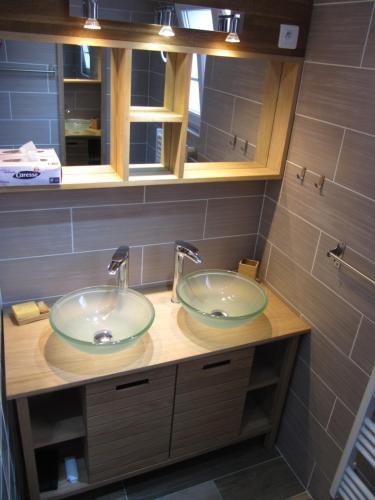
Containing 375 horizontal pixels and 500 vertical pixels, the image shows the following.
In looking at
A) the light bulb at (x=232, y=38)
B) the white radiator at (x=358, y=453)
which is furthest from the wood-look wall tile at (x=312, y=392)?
the light bulb at (x=232, y=38)

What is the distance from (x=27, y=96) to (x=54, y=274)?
0.67m

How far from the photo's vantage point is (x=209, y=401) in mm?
1711

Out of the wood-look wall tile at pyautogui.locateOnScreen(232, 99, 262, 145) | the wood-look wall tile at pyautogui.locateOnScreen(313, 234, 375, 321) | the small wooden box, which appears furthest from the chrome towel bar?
the wood-look wall tile at pyautogui.locateOnScreen(232, 99, 262, 145)

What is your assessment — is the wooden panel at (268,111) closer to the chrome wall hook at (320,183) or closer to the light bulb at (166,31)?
the chrome wall hook at (320,183)

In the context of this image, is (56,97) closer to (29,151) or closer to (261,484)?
(29,151)

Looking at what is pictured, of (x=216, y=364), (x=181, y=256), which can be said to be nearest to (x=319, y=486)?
(x=216, y=364)

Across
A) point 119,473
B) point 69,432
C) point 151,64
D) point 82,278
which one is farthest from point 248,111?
point 119,473

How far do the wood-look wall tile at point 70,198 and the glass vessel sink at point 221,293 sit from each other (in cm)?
41

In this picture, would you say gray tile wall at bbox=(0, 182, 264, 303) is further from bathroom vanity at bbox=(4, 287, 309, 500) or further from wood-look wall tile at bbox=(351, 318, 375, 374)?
wood-look wall tile at bbox=(351, 318, 375, 374)

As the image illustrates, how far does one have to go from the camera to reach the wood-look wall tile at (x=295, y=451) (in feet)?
6.01

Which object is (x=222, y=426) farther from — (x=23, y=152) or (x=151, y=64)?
(x=151, y=64)

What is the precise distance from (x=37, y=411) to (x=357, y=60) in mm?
1674

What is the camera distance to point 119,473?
5.52ft

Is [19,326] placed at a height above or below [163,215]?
below
